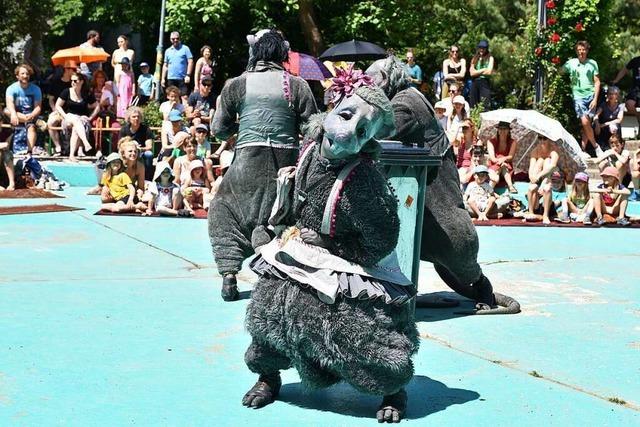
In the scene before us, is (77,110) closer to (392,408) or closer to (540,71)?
(540,71)

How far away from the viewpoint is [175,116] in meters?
16.8

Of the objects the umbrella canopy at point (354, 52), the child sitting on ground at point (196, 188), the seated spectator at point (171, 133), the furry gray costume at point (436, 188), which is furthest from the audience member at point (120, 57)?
the furry gray costume at point (436, 188)

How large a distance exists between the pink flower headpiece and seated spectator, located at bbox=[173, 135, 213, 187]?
9719mm

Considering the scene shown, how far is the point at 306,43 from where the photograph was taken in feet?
76.5

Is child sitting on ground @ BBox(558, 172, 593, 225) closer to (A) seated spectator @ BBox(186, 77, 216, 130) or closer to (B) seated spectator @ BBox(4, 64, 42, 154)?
(A) seated spectator @ BBox(186, 77, 216, 130)

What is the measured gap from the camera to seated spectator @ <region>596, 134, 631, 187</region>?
52.1 feet

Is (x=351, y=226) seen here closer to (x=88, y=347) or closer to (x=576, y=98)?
(x=88, y=347)

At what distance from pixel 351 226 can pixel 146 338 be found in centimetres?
218

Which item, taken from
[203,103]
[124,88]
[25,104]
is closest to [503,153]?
[203,103]

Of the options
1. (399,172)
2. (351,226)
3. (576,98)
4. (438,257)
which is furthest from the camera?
(576,98)

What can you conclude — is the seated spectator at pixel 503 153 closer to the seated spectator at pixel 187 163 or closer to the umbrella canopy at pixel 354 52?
the seated spectator at pixel 187 163

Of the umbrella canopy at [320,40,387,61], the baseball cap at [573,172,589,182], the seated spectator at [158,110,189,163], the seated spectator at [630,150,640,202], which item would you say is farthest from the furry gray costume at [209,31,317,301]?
the umbrella canopy at [320,40,387,61]

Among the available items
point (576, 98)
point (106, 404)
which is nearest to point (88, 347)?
point (106, 404)

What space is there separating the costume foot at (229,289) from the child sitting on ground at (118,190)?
231 inches
